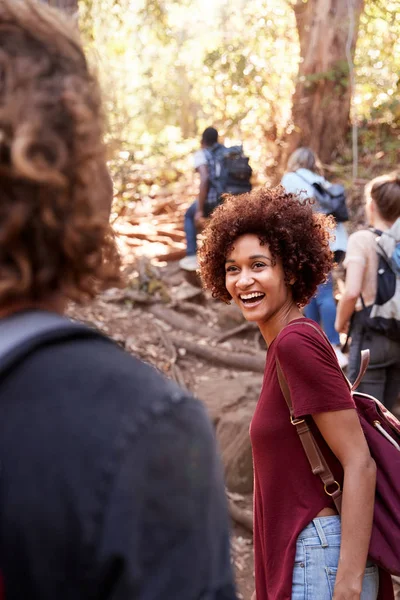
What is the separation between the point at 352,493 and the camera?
212cm

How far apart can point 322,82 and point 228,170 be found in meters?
4.11

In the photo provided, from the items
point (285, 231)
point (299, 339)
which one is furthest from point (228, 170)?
point (299, 339)

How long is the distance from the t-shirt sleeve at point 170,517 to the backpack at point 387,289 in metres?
3.57

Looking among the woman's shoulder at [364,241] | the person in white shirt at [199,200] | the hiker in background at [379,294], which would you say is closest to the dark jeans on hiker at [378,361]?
the hiker in background at [379,294]

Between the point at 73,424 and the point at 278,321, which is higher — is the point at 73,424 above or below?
above

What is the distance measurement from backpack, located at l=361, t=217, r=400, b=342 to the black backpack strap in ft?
11.8

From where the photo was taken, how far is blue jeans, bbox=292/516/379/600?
216 cm

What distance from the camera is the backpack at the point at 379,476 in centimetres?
217

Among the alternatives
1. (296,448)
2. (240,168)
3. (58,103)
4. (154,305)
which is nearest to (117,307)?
(154,305)

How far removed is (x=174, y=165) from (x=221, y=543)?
13.5m

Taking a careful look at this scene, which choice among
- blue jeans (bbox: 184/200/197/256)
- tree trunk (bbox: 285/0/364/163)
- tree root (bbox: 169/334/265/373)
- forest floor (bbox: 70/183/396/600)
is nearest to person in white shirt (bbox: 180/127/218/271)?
blue jeans (bbox: 184/200/197/256)

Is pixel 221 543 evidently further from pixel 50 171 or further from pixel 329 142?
pixel 329 142

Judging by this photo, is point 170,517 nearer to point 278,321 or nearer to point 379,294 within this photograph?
point 278,321

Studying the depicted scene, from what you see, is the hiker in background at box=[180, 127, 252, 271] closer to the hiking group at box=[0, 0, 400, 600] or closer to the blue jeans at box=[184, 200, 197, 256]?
the blue jeans at box=[184, 200, 197, 256]
